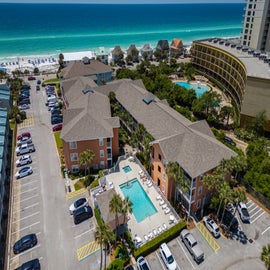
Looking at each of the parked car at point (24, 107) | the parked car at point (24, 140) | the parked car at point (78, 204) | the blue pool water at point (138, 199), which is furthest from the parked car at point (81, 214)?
the parked car at point (24, 107)

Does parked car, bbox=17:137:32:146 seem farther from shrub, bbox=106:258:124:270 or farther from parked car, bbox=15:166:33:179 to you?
shrub, bbox=106:258:124:270

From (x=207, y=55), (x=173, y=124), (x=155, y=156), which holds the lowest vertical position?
(x=155, y=156)

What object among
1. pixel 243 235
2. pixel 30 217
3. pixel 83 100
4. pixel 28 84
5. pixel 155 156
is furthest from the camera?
pixel 28 84

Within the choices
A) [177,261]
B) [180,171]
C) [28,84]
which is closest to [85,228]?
[177,261]

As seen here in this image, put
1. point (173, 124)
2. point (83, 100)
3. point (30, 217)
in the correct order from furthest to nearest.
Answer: point (83, 100) < point (173, 124) < point (30, 217)

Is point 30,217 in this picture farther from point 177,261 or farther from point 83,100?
point 83,100

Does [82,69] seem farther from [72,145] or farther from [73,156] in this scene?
[73,156]

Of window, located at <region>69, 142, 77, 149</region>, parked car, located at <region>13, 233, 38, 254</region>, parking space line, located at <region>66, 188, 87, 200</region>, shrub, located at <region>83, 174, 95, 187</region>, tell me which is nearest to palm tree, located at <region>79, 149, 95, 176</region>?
window, located at <region>69, 142, 77, 149</region>
